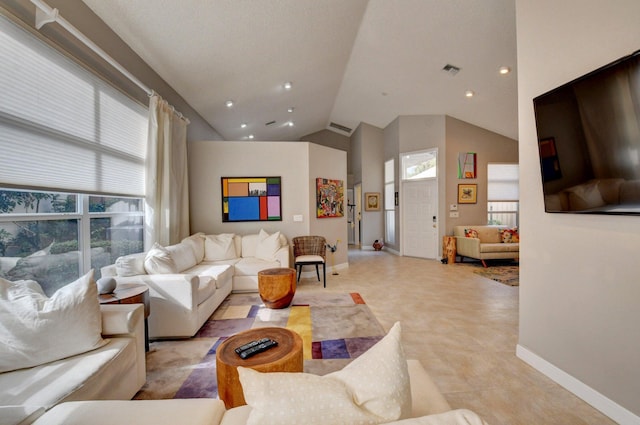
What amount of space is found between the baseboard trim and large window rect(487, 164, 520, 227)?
548 centimetres

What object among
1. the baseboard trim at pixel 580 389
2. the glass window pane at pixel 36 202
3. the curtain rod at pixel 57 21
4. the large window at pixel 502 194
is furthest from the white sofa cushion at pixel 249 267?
the large window at pixel 502 194

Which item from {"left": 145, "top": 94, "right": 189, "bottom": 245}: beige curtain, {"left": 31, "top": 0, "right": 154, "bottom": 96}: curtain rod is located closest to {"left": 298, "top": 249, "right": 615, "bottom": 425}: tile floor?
{"left": 145, "top": 94, "right": 189, "bottom": 245}: beige curtain

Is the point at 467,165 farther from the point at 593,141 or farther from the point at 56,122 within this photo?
the point at 56,122

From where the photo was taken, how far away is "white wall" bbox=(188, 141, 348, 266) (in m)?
4.91

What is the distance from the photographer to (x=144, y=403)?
106 cm

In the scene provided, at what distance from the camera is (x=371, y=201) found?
8359 millimetres

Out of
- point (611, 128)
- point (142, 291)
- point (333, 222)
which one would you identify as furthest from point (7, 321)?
point (333, 222)

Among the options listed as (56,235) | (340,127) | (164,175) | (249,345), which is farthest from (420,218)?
(56,235)

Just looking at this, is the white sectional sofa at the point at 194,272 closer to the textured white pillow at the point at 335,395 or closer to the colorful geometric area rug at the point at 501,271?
the textured white pillow at the point at 335,395

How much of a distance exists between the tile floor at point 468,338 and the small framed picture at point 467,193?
6.31 feet

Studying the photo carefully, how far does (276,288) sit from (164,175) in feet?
7.12

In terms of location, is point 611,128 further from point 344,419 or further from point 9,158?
point 9,158

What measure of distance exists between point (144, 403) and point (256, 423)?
2.27 feet

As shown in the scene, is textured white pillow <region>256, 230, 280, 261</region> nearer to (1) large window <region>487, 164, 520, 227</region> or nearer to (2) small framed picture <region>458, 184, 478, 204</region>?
(2) small framed picture <region>458, 184, 478, 204</region>
